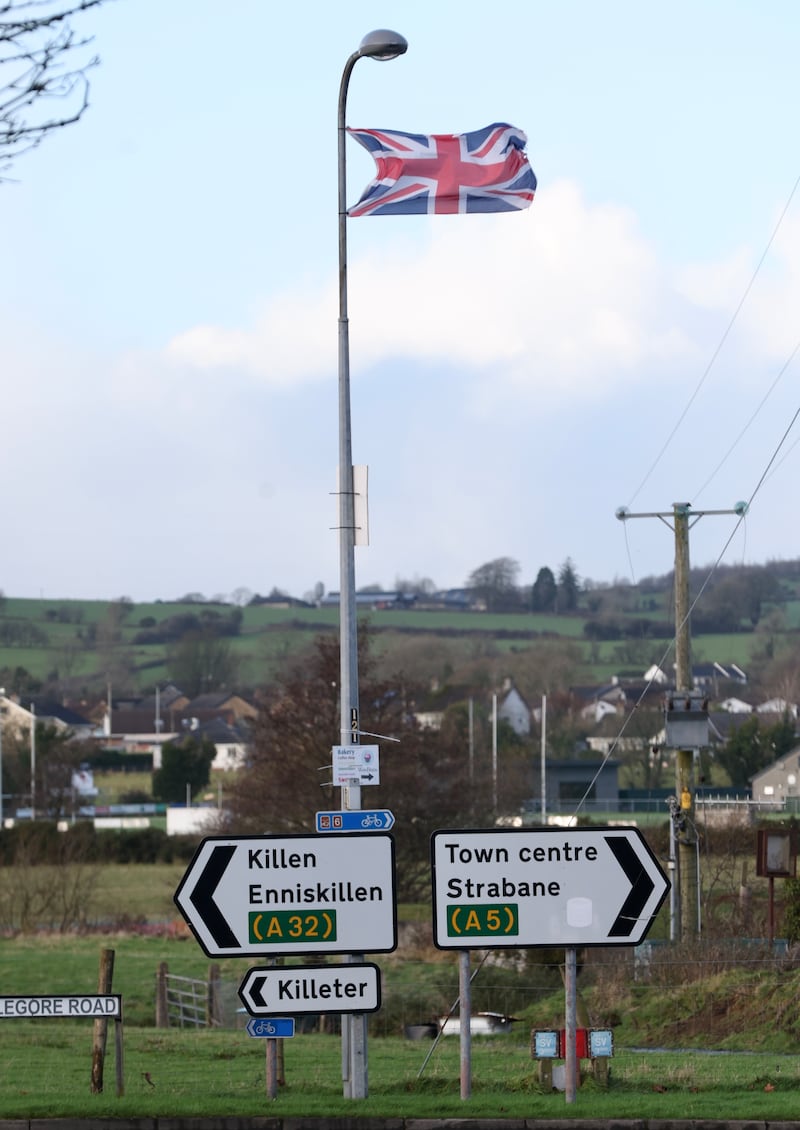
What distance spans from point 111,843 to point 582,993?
160ft

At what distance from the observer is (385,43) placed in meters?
14.4

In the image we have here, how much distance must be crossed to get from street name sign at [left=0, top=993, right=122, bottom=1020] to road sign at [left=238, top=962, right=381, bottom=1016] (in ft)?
4.21

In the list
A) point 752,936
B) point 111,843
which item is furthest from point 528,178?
point 111,843

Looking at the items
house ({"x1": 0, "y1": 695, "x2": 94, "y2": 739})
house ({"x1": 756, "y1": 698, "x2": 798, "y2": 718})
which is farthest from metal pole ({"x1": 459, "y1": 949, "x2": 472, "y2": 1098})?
house ({"x1": 0, "y1": 695, "x2": 94, "y2": 739})

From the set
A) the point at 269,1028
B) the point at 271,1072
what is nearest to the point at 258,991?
the point at 269,1028

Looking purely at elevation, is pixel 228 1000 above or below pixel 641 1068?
below

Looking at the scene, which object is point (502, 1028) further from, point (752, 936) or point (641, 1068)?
point (641, 1068)

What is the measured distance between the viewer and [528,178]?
16141mm

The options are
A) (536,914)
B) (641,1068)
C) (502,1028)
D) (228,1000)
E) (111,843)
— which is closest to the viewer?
(536,914)

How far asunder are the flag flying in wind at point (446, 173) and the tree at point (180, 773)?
90682mm

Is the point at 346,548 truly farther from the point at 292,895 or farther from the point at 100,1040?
the point at 100,1040

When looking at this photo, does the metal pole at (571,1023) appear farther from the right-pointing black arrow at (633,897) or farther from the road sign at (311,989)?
the road sign at (311,989)

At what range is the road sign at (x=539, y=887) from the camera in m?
11.2

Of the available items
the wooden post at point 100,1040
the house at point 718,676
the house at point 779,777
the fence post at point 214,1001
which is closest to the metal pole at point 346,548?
the wooden post at point 100,1040
